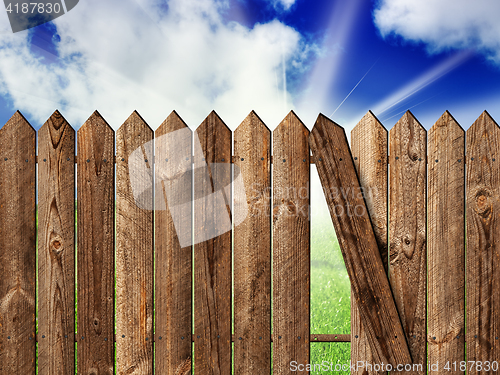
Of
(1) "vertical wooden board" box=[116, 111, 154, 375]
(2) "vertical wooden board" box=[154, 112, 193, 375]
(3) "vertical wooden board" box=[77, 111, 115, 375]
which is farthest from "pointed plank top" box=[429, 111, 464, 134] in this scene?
(3) "vertical wooden board" box=[77, 111, 115, 375]

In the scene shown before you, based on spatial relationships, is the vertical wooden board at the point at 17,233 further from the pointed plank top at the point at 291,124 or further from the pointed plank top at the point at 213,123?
the pointed plank top at the point at 291,124

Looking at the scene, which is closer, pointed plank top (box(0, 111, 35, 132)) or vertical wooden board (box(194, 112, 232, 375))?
vertical wooden board (box(194, 112, 232, 375))

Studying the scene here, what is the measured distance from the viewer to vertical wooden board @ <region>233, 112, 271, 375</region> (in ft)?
6.96

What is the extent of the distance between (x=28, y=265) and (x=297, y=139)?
6.85ft

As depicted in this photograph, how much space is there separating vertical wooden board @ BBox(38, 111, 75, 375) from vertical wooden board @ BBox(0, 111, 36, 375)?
7cm

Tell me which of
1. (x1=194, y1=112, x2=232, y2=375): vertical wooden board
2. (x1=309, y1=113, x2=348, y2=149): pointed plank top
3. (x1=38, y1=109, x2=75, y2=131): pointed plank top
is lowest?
(x1=194, y1=112, x2=232, y2=375): vertical wooden board

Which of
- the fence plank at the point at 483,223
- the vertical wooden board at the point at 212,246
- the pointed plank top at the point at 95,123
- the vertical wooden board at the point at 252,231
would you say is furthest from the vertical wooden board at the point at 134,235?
the fence plank at the point at 483,223

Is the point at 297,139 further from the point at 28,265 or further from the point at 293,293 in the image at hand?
the point at 28,265

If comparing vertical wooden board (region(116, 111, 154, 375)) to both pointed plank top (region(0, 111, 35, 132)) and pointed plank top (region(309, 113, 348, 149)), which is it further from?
pointed plank top (region(309, 113, 348, 149))

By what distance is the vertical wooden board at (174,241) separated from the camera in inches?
84.2

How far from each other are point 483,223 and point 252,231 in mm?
1602

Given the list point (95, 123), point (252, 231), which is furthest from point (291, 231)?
point (95, 123)

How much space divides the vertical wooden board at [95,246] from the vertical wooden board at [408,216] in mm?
1930

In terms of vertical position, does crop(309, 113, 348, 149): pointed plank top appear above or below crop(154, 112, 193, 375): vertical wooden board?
above
